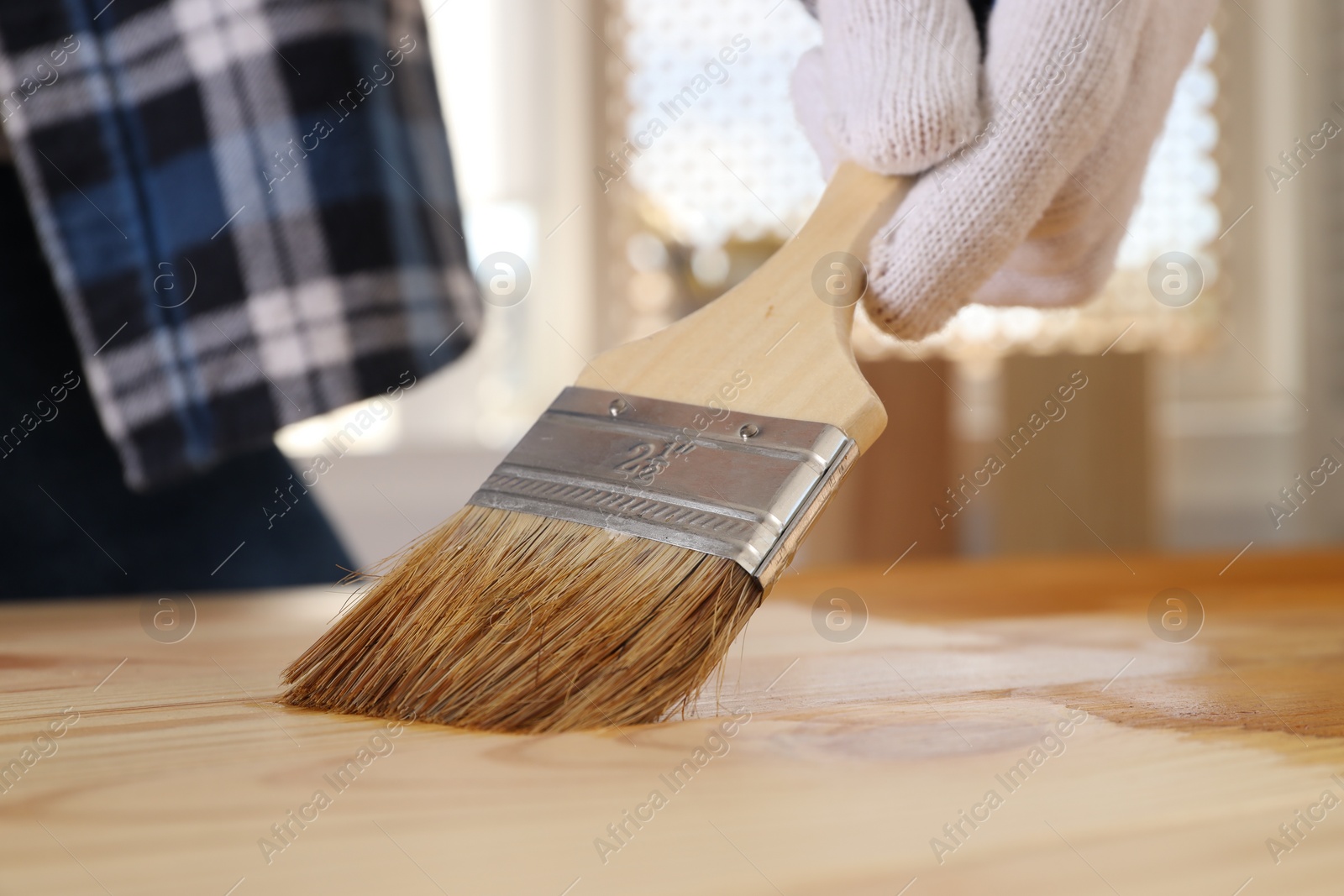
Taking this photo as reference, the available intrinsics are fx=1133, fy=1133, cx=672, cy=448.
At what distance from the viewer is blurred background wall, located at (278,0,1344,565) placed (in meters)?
1.96

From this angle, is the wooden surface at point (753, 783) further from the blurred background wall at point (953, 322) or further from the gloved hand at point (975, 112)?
the blurred background wall at point (953, 322)

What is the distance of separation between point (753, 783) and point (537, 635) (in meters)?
→ 0.14

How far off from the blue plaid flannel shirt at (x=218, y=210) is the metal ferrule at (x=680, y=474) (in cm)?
20

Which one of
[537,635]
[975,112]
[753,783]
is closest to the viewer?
[753,783]

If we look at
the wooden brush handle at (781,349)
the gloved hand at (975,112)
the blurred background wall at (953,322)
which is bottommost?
the blurred background wall at (953,322)

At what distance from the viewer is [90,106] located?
0.73 meters

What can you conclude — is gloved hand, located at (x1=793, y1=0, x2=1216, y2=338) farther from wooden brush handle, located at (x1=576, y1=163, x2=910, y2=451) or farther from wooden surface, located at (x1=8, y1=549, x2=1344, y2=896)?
wooden surface, located at (x1=8, y1=549, x2=1344, y2=896)

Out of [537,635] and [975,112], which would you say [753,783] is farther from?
[975,112]

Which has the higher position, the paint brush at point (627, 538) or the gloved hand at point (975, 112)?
the gloved hand at point (975, 112)

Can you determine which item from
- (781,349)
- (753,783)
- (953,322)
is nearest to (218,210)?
(781,349)

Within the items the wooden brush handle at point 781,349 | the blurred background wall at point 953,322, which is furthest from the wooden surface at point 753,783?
the blurred background wall at point 953,322

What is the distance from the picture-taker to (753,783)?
1.21 feet

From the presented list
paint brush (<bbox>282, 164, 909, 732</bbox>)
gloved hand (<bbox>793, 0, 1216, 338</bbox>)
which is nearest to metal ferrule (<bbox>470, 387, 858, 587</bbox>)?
paint brush (<bbox>282, 164, 909, 732</bbox>)

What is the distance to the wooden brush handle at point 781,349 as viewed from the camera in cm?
53
